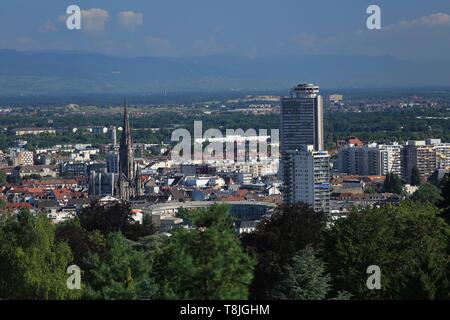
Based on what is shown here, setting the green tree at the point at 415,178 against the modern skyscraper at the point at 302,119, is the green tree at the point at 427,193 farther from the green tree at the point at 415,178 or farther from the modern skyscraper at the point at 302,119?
the modern skyscraper at the point at 302,119

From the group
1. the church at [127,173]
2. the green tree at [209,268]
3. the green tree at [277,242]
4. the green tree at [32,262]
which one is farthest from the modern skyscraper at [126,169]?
the green tree at [209,268]

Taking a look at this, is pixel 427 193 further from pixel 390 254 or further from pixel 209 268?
pixel 209 268

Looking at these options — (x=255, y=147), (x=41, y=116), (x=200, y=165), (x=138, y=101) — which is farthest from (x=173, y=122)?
(x=138, y=101)

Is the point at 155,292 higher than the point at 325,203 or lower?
higher

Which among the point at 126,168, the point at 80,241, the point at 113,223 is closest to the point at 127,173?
the point at 126,168

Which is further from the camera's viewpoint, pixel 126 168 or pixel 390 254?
pixel 126 168

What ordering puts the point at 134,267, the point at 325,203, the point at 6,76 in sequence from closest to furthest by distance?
the point at 134,267, the point at 325,203, the point at 6,76
